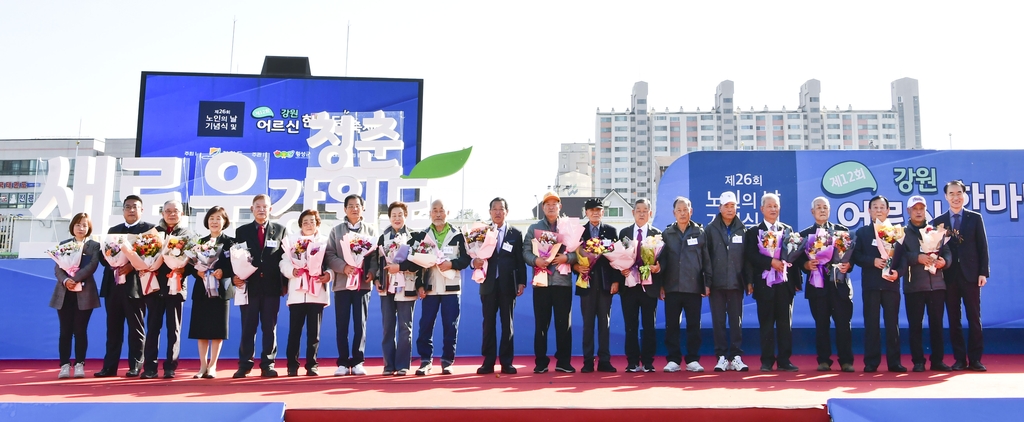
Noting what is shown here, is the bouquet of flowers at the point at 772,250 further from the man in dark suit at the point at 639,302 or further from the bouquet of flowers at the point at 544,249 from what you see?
the bouquet of flowers at the point at 544,249

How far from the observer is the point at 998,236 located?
20.8 ft

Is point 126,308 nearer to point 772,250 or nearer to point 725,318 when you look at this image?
point 725,318

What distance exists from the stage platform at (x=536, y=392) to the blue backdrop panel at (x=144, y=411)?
0.22ft

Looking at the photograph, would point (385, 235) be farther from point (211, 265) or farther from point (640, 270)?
point (640, 270)

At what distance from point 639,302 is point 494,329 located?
107 centimetres

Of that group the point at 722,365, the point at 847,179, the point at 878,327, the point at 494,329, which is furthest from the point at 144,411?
the point at 847,179

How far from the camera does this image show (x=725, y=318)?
5.31 m

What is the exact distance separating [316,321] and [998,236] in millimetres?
5692

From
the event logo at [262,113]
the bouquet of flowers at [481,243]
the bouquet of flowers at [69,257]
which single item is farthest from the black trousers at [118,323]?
the event logo at [262,113]

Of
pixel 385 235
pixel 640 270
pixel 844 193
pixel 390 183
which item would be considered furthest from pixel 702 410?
pixel 390 183

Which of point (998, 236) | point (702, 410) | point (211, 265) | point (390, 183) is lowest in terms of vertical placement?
point (702, 410)

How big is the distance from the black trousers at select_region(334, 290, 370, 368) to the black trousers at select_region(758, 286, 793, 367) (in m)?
2.84

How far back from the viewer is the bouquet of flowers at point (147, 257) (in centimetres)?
503

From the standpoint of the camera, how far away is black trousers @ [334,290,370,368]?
5.16m
